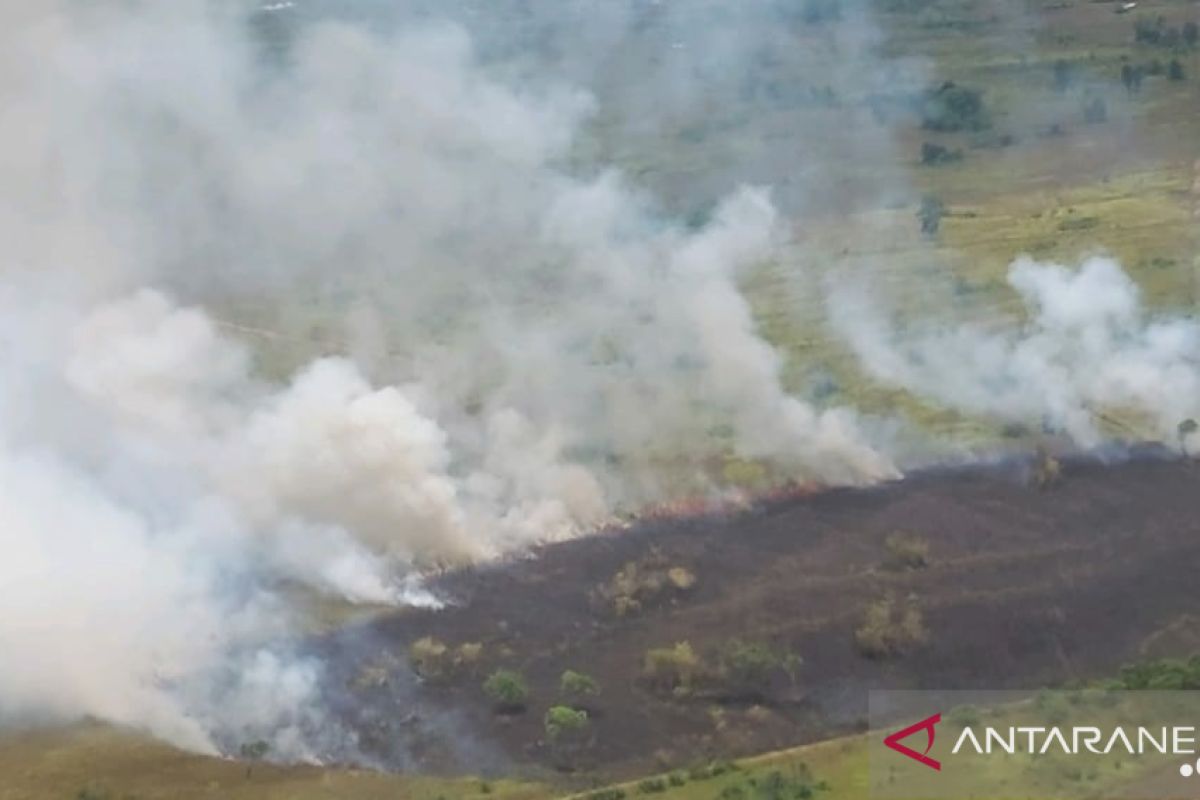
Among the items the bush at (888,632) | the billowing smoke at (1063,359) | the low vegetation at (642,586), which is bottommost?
the bush at (888,632)

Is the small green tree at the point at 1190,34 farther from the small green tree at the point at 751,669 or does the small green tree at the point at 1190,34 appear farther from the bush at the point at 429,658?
the bush at the point at 429,658

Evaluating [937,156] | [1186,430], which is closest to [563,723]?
[1186,430]

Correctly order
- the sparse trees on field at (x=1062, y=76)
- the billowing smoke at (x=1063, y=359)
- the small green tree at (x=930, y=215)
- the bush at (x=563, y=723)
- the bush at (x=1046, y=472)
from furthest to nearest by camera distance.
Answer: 1. the sparse trees on field at (x=1062, y=76)
2. the small green tree at (x=930, y=215)
3. the billowing smoke at (x=1063, y=359)
4. the bush at (x=1046, y=472)
5. the bush at (x=563, y=723)

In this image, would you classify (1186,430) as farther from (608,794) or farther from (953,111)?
(953,111)

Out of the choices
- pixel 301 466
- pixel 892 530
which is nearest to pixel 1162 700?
pixel 892 530

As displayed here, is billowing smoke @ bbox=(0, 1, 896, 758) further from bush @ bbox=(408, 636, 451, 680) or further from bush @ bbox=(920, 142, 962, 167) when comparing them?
bush @ bbox=(920, 142, 962, 167)

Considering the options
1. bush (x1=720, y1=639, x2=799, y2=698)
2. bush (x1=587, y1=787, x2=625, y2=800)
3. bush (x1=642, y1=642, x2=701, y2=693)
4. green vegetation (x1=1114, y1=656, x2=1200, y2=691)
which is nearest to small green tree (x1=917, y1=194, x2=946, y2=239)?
green vegetation (x1=1114, y1=656, x2=1200, y2=691)
